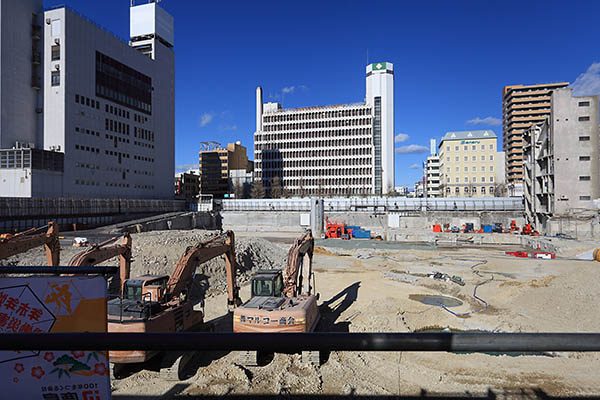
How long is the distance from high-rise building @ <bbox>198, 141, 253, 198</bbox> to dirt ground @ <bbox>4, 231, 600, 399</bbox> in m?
119

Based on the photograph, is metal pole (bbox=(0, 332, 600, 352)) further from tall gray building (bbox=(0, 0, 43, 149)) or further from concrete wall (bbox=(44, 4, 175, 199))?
tall gray building (bbox=(0, 0, 43, 149))

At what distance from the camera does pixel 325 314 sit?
2241 cm

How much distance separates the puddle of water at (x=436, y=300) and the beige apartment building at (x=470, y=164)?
101m

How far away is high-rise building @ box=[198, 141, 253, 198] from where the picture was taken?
153250mm

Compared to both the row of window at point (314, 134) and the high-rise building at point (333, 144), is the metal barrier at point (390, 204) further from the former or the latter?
the row of window at point (314, 134)

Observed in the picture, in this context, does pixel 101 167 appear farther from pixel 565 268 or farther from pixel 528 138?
pixel 528 138

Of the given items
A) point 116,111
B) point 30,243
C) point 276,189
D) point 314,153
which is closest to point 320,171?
point 314,153

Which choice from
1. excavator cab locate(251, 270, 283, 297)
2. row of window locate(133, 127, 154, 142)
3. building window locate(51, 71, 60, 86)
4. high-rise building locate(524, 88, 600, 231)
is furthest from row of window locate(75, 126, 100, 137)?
high-rise building locate(524, 88, 600, 231)

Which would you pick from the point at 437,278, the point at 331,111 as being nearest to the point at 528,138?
the point at 437,278

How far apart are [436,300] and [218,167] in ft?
464

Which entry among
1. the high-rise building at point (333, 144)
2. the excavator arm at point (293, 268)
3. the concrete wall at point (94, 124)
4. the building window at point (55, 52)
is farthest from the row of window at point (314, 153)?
the excavator arm at point (293, 268)

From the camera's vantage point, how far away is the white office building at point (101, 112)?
213ft

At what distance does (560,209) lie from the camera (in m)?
56.0

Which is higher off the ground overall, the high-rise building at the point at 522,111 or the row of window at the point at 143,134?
the high-rise building at the point at 522,111
